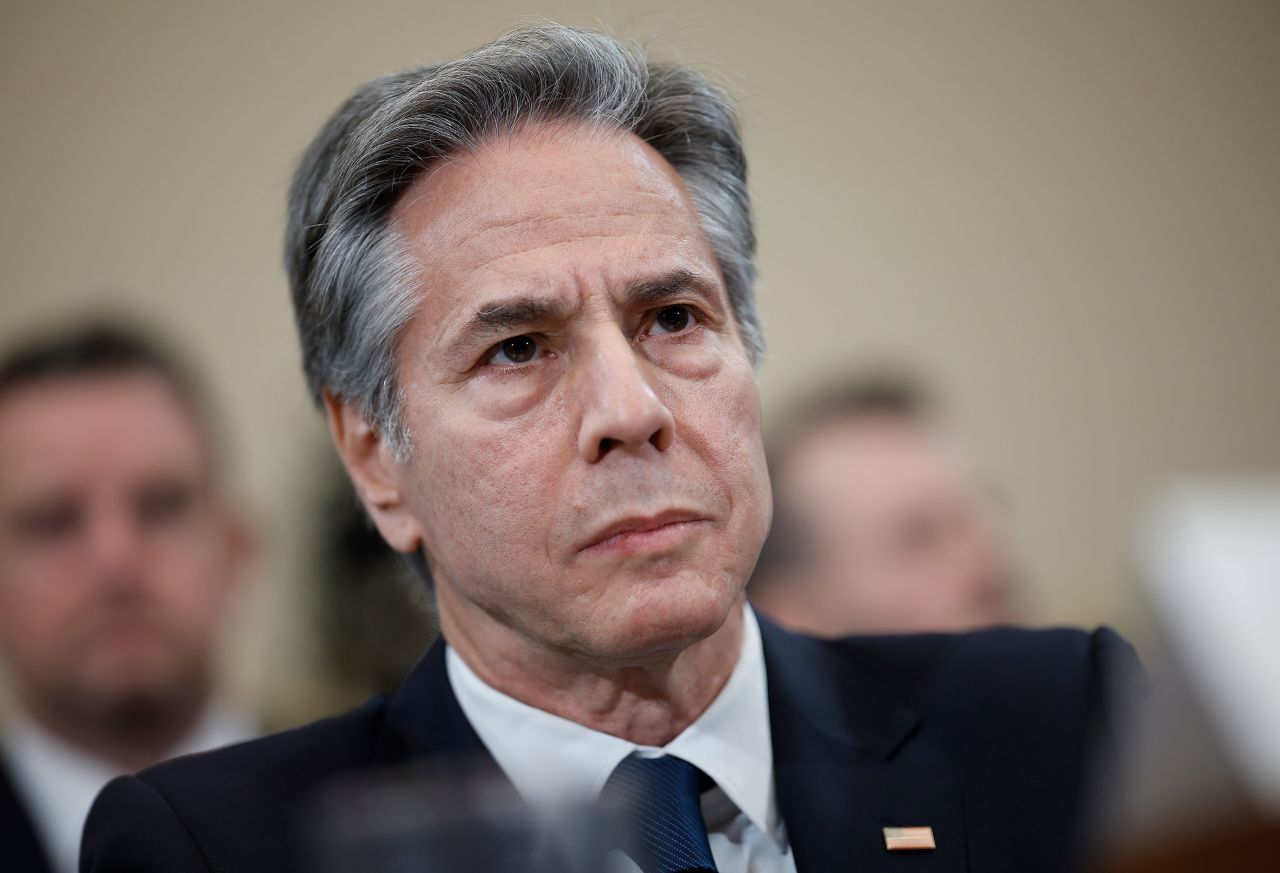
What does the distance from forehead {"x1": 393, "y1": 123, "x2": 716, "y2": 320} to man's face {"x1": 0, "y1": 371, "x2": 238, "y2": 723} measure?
1.85 meters

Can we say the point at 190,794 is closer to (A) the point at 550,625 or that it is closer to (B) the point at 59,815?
(A) the point at 550,625

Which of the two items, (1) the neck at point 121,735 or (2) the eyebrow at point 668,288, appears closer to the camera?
(2) the eyebrow at point 668,288

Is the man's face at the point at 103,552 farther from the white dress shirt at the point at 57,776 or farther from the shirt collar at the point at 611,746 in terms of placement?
the shirt collar at the point at 611,746

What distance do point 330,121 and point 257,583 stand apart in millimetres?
2711

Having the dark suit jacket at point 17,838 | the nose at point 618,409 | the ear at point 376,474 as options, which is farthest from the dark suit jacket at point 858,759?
the dark suit jacket at point 17,838

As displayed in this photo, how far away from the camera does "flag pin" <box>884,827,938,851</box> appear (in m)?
2.17

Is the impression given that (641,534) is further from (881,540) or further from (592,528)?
(881,540)

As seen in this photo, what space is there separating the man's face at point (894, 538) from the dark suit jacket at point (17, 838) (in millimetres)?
2200

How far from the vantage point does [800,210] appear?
256 inches

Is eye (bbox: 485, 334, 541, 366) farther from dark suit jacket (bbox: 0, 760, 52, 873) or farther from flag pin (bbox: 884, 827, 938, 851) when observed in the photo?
dark suit jacket (bbox: 0, 760, 52, 873)

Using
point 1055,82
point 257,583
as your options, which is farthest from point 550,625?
point 1055,82

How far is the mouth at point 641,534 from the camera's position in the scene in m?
2.04

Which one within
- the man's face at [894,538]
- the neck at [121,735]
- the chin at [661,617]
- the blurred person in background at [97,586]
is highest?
the chin at [661,617]

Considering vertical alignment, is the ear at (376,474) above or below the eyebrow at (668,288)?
below
